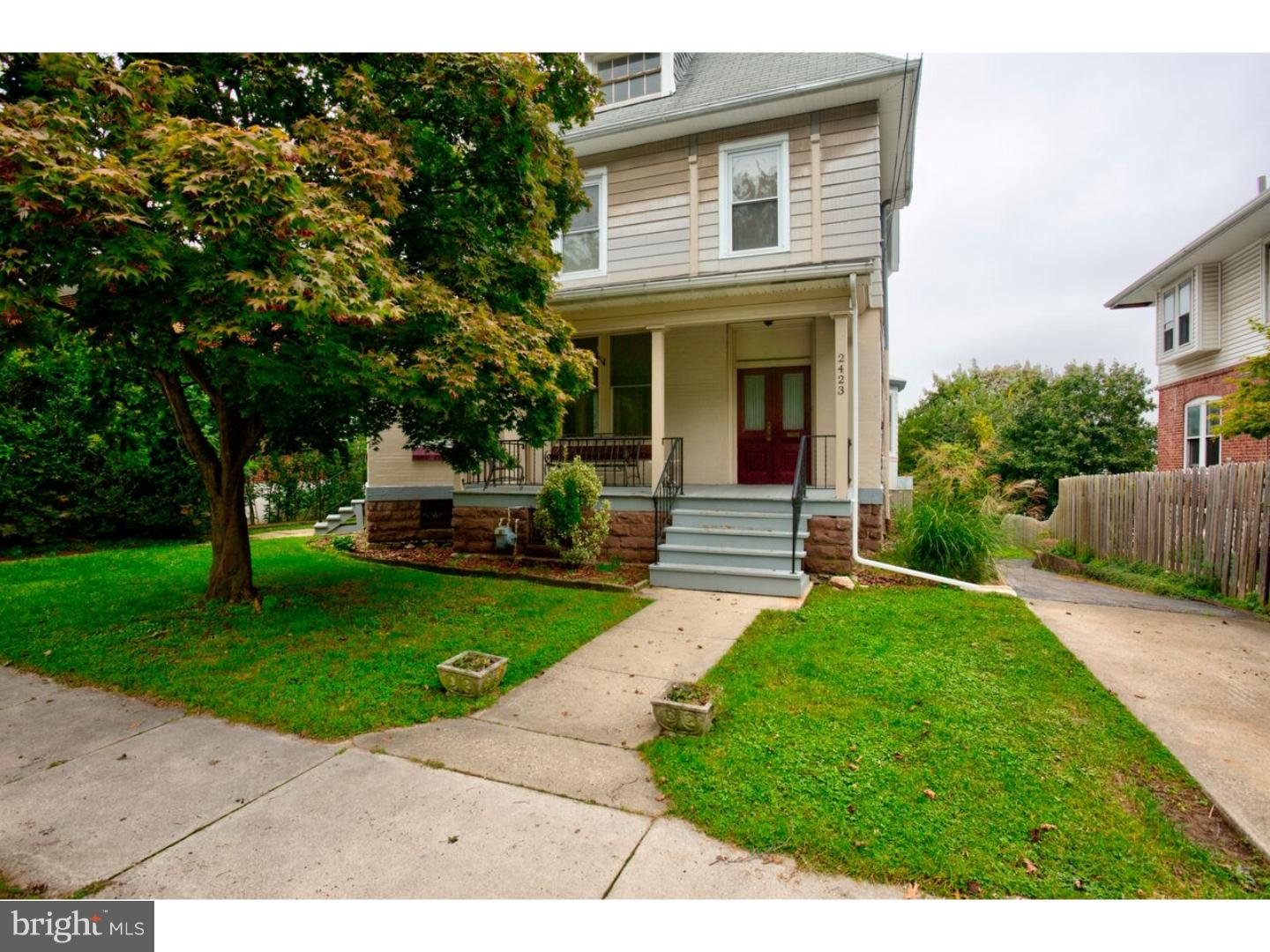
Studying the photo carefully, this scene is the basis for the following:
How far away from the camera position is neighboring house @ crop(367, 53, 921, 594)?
7.64 metres

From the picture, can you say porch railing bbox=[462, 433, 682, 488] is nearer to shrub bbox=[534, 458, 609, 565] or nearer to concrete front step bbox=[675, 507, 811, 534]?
concrete front step bbox=[675, 507, 811, 534]

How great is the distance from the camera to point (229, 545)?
5.72 m

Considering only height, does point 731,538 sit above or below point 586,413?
below

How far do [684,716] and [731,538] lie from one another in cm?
438

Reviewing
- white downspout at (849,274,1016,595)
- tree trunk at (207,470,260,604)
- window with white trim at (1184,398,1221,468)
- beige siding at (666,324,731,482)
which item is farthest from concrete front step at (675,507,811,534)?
window with white trim at (1184,398,1221,468)

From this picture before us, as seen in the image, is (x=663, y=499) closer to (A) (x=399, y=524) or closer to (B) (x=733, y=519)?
(B) (x=733, y=519)

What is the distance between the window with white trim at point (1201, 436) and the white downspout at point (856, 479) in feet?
37.5

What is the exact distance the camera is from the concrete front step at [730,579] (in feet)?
21.9

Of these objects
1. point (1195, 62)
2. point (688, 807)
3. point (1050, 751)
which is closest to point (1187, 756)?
point (1050, 751)

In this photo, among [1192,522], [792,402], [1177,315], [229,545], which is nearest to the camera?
[229,545]

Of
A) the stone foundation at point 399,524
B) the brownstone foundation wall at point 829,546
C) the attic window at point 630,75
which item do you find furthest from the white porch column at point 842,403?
the stone foundation at point 399,524

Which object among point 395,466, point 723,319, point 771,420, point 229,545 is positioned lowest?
point 229,545

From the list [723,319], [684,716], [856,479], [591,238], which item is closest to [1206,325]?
[856,479]
